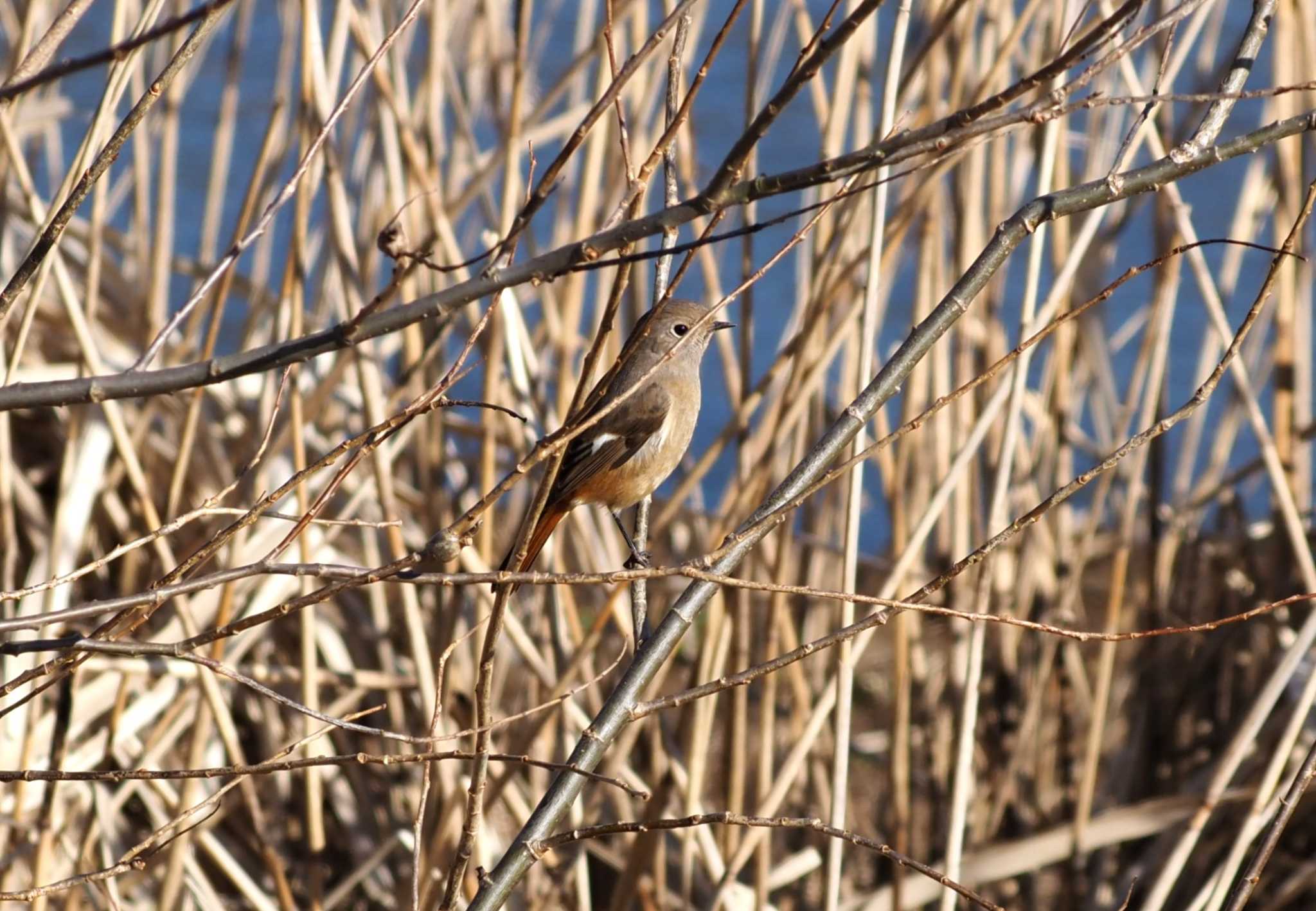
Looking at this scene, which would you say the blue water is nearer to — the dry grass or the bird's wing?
Result: the dry grass

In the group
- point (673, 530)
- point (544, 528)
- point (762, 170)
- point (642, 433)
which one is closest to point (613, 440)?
point (642, 433)

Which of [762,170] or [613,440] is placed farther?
[762,170]

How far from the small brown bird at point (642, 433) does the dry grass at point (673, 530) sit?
0.11 m

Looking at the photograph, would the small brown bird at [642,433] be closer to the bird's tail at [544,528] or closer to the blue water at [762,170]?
the bird's tail at [544,528]

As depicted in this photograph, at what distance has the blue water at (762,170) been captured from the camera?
683 cm

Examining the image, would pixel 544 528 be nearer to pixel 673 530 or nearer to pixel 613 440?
pixel 613 440

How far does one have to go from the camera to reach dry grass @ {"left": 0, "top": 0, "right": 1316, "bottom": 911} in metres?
2.53

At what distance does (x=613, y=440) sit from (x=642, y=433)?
72mm

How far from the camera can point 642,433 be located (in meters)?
2.87

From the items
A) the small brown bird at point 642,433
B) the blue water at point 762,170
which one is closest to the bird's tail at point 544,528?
the small brown bird at point 642,433

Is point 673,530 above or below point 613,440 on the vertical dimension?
below

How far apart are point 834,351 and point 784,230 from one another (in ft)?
9.99

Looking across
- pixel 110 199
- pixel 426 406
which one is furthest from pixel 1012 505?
pixel 110 199

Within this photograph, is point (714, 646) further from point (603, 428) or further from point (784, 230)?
point (784, 230)
